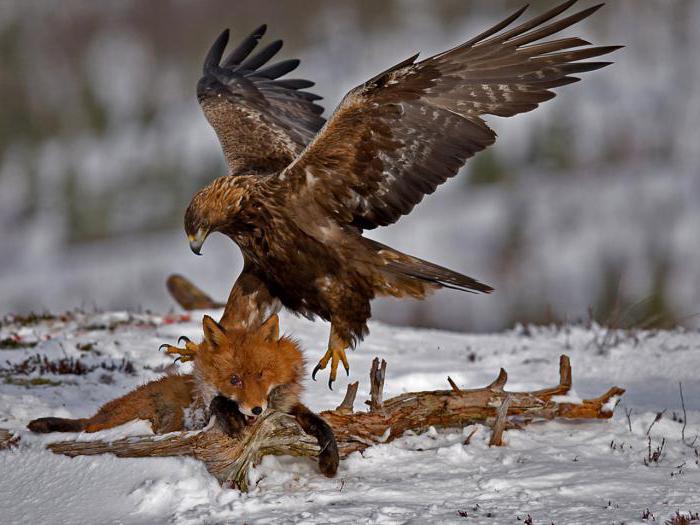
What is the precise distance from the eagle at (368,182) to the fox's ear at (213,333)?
3.43 feet

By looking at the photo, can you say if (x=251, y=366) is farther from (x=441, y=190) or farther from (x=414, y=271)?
(x=441, y=190)

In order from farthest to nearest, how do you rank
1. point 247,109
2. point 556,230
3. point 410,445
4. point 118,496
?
point 556,230 → point 247,109 → point 410,445 → point 118,496

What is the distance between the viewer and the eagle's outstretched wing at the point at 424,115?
5820mm

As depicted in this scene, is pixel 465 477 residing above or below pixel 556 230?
below

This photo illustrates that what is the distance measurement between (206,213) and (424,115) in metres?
1.59

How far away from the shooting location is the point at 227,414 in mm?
4906

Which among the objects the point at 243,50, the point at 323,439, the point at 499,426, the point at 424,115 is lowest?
the point at 323,439

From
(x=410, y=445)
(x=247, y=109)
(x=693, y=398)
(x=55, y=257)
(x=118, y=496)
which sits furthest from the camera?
(x=55, y=257)

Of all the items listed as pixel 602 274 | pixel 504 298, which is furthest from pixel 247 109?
pixel 602 274

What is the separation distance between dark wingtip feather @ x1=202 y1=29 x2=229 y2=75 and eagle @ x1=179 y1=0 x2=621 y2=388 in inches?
110

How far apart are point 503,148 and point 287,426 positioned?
5729 centimetres

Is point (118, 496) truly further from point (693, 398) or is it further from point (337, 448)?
point (693, 398)

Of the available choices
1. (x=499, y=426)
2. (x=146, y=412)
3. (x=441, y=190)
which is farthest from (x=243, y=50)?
(x=441, y=190)

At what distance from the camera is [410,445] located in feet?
18.3
